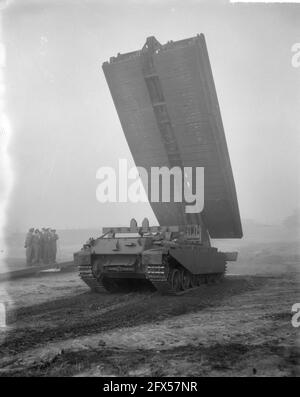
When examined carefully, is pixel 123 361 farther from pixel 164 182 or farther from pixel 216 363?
pixel 164 182

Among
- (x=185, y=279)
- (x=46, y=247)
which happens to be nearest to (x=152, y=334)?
(x=185, y=279)

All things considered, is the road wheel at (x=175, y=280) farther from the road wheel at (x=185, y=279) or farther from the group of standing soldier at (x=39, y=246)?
the group of standing soldier at (x=39, y=246)

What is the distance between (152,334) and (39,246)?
31.2 feet

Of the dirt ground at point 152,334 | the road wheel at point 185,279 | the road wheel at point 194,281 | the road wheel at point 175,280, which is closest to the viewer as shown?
the dirt ground at point 152,334

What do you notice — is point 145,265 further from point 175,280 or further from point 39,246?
point 39,246

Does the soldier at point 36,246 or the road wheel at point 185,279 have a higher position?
the soldier at point 36,246

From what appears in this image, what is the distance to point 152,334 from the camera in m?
4.59

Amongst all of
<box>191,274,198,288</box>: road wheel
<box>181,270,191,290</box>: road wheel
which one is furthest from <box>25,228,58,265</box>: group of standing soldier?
<box>181,270,191,290</box>: road wheel

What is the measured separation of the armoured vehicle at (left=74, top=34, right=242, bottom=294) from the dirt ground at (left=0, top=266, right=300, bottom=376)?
472 millimetres

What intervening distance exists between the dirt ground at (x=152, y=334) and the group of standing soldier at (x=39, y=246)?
5518mm

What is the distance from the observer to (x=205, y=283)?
28.6 ft

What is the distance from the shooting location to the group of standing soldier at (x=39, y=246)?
13.3m

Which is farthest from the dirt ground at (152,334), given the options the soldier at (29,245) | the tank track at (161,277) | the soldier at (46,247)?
the soldier at (46,247)
